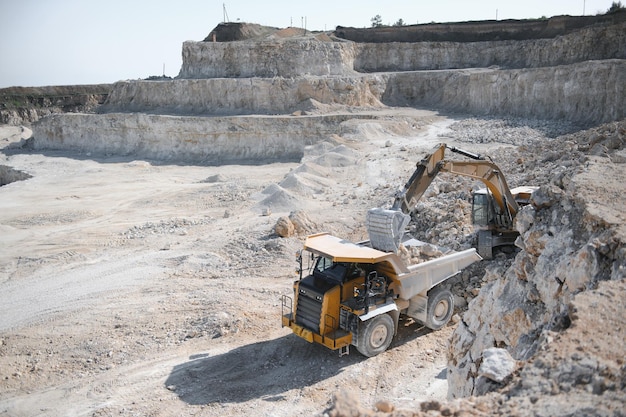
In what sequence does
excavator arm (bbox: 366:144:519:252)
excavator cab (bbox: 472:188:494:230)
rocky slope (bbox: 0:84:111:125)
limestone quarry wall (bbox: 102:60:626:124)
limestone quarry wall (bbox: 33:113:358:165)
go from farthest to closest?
rocky slope (bbox: 0:84:111:125) → limestone quarry wall (bbox: 33:113:358:165) → limestone quarry wall (bbox: 102:60:626:124) → excavator cab (bbox: 472:188:494:230) → excavator arm (bbox: 366:144:519:252)

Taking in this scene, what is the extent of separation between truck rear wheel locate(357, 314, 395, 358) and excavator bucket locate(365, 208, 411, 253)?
1152 mm

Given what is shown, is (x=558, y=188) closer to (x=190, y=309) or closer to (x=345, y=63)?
(x=190, y=309)

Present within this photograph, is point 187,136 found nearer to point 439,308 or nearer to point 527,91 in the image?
point 527,91

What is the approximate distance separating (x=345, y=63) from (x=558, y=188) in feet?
117

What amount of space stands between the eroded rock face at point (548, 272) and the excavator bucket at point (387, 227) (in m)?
2.79

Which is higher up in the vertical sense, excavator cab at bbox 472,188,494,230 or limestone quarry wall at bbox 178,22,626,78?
limestone quarry wall at bbox 178,22,626,78

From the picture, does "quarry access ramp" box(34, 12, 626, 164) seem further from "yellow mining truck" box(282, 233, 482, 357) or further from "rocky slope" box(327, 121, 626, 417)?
"rocky slope" box(327, 121, 626, 417)

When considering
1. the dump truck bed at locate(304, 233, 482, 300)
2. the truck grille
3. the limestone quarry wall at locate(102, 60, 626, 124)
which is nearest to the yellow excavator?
the dump truck bed at locate(304, 233, 482, 300)

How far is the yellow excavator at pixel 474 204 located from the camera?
9281mm

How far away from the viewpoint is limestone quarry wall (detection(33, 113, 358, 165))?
33156mm

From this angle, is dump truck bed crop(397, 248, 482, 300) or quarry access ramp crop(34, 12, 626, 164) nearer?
dump truck bed crop(397, 248, 482, 300)

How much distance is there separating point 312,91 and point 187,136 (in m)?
8.37

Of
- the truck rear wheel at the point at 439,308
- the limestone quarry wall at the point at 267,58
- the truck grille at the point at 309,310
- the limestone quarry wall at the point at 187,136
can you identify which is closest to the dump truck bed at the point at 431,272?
the truck rear wheel at the point at 439,308

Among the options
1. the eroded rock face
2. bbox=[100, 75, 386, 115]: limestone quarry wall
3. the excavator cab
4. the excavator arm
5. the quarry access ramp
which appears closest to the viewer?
the eroded rock face
